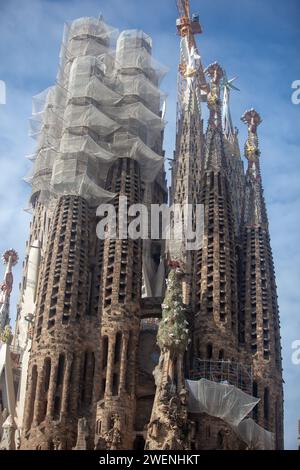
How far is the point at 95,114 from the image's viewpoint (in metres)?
56.9

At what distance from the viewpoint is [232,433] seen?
152ft

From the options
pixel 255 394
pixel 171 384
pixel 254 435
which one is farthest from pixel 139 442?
pixel 255 394

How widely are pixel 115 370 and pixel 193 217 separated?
521 inches

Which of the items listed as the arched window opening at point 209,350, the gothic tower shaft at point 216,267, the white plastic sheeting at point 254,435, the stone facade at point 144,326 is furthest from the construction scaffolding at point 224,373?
the white plastic sheeting at point 254,435

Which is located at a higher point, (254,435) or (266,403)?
(266,403)

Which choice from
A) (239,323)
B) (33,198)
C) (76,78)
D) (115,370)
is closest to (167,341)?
(115,370)

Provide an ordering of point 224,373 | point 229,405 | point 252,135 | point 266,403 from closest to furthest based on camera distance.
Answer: point 229,405 → point 224,373 → point 266,403 → point 252,135

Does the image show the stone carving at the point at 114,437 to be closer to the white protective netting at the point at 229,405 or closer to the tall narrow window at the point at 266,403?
the white protective netting at the point at 229,405

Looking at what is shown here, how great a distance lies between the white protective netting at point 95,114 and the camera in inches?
2189

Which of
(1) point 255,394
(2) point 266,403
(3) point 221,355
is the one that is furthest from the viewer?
(3) point 221,355

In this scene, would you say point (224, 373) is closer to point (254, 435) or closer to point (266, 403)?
point (266, 403)

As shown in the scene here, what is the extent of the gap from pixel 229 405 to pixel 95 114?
19.1 meters

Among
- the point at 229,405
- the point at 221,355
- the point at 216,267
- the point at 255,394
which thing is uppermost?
the point at 216,267

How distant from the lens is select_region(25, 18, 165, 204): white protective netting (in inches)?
2189
